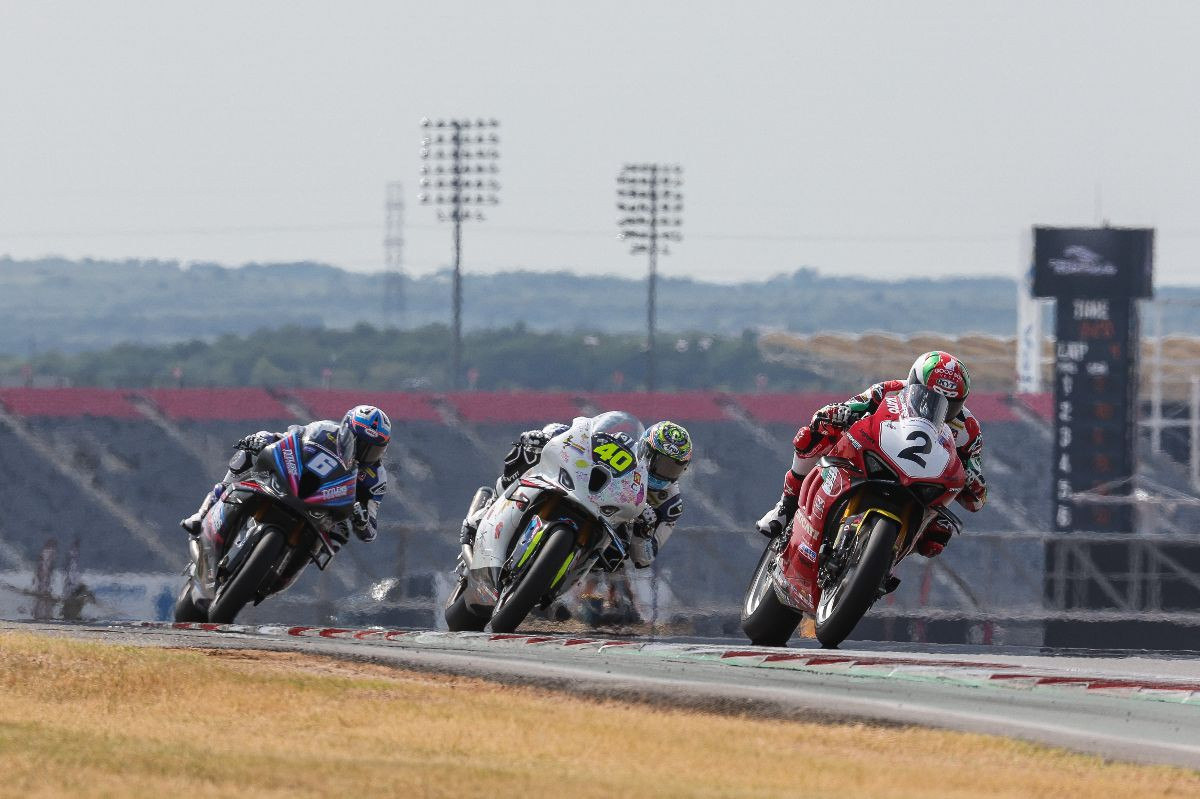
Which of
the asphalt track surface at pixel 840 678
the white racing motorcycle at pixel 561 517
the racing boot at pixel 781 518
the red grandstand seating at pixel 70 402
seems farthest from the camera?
the red grandstand seating at pixel 70 402

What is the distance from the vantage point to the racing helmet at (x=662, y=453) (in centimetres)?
1731

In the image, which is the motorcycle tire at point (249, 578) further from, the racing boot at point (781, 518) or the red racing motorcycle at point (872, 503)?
the red racing motorcycle at point (872, 503)

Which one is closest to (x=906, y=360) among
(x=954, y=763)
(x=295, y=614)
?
(x=295, y=614)

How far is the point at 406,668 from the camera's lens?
13.8m

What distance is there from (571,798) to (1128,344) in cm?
4248

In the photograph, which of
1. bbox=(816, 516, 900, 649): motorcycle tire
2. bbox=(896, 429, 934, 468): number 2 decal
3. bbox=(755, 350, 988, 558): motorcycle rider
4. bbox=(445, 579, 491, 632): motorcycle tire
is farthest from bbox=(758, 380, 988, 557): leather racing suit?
bbox=(445, 579, 491, 632): motorcycle tire

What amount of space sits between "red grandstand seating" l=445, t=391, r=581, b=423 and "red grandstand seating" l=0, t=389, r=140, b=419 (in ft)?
37.5

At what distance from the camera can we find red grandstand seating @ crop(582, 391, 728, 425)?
88.1 meters

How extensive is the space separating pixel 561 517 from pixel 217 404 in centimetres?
7024

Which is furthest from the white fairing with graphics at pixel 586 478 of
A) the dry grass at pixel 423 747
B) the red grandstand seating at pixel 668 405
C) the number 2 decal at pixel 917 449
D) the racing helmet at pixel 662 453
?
the red grandstand seating at pixel 668 405

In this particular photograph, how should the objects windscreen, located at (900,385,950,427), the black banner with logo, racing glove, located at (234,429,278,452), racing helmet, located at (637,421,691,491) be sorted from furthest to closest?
the black banner with logo < racing glove, located at (234,429,278,452) < racing helmet, located at (637,421,691,491) < windscreen, located at (900,385,950,427)

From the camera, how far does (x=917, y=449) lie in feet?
47.6

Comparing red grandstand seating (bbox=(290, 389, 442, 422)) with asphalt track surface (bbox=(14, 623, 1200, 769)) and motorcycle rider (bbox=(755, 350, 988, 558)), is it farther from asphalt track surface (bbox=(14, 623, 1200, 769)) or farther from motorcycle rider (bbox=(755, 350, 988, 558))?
motorcycle rider (bbox=(755, 350, 988, 558))

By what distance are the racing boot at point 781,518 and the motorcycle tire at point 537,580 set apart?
130 centimetres
